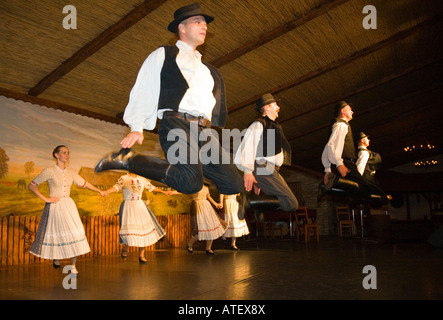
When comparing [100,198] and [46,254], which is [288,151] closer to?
[46,254]

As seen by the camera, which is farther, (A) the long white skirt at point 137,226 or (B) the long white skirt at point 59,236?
(A) the long white skirt at point 137,226

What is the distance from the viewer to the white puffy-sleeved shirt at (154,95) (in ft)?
7.95

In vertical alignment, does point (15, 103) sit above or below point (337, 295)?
above

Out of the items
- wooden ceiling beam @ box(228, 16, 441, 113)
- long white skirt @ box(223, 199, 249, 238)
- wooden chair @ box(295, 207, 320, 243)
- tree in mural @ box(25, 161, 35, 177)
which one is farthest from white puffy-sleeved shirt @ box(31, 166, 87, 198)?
wooden chair @ box(295, 207, 320, 243)

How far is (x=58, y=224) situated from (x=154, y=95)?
3.18m

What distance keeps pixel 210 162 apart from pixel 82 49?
3.90m

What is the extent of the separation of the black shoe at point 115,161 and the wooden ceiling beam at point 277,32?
4481mm

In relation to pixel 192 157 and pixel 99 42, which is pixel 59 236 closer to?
pixel 99 42

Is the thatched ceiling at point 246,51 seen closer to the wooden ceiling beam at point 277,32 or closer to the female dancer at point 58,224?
the wooden ceiling beam at point 277,32

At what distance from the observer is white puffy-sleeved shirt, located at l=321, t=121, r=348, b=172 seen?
4.27 m

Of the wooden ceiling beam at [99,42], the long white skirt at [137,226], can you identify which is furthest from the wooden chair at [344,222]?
the wooden ceiling beam at [99,42]
